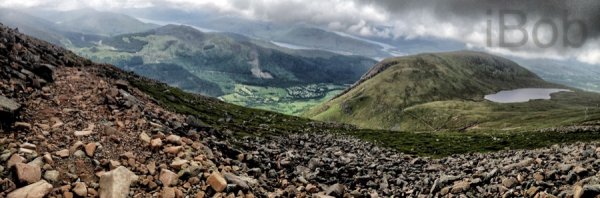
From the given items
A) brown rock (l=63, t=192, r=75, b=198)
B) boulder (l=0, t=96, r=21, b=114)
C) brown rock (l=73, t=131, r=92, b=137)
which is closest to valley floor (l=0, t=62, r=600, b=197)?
brown rock (l=73, t=131, r=92, b=137)

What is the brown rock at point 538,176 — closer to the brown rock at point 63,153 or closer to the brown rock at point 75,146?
the brown rock at point 75,146

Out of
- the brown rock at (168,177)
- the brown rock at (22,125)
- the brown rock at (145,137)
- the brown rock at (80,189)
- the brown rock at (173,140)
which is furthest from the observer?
the brown rock at (173,140)

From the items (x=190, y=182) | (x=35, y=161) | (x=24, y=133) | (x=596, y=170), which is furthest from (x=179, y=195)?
(x=596, y=170)

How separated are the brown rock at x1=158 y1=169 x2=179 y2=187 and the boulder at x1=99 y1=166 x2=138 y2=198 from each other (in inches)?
49.4

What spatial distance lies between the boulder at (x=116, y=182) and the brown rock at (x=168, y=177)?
1255 millimetres

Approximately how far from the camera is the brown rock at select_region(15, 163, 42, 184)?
18.7m

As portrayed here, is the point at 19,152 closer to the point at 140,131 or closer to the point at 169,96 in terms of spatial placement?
the point at 140,131


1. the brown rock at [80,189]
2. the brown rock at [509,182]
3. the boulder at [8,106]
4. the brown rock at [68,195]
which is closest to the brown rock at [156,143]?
the brown rock at [80,189]

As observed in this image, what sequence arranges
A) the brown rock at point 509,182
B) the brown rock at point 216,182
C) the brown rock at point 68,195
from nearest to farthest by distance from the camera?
the brown rock at point 68,195 → the brown rock at point 216,182 → the brown rock at point 509,182

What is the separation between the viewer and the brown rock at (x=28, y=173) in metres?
18.7

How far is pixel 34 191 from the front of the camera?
18.0 m

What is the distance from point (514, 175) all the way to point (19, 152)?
29.1 m

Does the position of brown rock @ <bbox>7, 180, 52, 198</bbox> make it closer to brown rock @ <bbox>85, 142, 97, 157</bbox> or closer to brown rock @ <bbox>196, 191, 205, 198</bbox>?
brown rock @ <bbox>85, 142, 97, 157</bbox>

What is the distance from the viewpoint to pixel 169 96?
395ft
